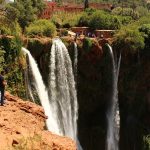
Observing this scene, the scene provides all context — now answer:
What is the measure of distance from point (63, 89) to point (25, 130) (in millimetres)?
17215

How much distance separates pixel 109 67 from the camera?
3459 centimetres

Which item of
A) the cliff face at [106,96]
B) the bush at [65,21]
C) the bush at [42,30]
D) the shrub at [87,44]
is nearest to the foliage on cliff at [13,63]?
the bush at [42,30]

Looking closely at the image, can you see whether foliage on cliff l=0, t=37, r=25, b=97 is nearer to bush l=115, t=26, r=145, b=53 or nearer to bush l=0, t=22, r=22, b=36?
bush l=0, t=22, r=22, b=36

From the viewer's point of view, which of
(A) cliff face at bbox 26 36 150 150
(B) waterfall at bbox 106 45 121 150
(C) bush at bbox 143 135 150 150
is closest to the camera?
(C) bush at bbox 143 135 150 150

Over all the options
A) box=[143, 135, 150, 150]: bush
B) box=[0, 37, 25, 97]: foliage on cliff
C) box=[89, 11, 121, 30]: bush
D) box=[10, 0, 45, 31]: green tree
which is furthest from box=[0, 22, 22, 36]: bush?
box=[89, 11, 121, 30]: bush

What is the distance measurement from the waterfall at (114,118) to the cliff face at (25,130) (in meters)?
17.6

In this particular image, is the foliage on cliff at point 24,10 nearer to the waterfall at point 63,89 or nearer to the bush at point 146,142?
the waterfall at point 63,89

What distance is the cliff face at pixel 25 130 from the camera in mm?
12023

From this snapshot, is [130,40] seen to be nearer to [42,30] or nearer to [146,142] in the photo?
[42,30]

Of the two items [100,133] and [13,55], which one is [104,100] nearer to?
[100,133]

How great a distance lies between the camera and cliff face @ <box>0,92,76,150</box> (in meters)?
12.0

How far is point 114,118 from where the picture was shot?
35531 mm

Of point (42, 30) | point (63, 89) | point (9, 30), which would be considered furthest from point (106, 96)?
point (9, 30)

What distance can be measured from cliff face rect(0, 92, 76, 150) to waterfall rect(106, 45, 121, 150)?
17.6 metres
